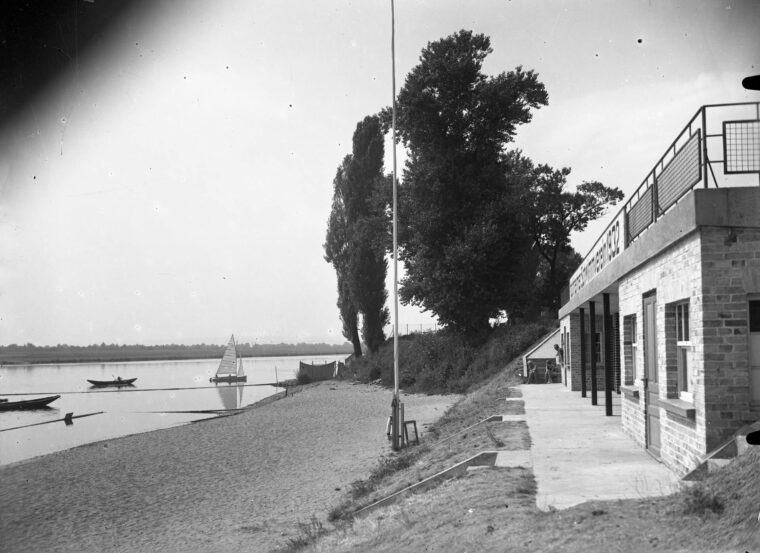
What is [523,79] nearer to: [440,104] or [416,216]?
[440,104]

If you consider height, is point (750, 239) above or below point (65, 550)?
above

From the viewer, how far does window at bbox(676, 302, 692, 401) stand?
9.23 m

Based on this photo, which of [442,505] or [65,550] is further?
[65,550]

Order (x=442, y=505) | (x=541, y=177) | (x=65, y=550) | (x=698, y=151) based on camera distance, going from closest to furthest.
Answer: (x=698, y=151) → (x=442, y=505) → (x=65, y=550) → (x=541, y=177)

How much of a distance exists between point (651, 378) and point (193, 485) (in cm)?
1199

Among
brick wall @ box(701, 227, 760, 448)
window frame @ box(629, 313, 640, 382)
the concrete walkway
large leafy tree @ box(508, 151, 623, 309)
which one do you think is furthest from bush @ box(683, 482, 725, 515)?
large leafy tree @ box(508, 151, 623, 309)

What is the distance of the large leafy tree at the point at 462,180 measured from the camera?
40.6m

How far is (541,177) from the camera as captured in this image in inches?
1941

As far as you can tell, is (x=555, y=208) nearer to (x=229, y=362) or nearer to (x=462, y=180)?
(x=462, y=180)

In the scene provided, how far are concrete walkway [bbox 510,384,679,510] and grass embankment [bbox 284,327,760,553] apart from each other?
0.35 m

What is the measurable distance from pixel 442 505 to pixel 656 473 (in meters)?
2.88

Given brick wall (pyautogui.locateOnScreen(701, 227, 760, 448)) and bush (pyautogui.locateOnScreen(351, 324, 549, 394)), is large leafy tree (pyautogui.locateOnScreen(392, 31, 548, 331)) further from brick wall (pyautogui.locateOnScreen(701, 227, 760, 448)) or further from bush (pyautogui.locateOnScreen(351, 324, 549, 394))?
brick wall (pyautogui.locateOnScreen(701, 227, 760, 448))

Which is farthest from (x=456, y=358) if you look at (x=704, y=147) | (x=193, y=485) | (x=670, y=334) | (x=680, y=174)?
(x=704, y=147)

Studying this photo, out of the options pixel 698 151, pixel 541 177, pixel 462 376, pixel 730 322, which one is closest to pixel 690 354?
pixel 730 322
